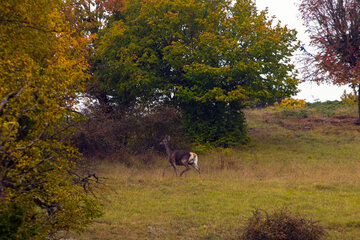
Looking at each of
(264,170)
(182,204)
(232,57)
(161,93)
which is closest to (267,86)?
(232,57)

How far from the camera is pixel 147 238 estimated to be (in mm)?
10453

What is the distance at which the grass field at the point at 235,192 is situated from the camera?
11.4m

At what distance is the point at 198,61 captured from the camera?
29.4 metres

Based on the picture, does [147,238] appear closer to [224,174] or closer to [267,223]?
[267,223]

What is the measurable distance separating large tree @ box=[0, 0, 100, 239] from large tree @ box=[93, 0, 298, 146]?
1766cm

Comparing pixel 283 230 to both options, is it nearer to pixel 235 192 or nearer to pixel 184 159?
pixel 235 192

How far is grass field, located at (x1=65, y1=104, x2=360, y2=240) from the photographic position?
11.4 metres

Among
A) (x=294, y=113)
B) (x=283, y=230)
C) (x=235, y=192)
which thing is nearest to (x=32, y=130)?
(x=283, y=230)

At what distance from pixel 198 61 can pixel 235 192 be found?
15.3 meters

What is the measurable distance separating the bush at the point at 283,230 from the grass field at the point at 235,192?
27.9 inches

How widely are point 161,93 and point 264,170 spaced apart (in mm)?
11571

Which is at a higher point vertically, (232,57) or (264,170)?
(232,57)

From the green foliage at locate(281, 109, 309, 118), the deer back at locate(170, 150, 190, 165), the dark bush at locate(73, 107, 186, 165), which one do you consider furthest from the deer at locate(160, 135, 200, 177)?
the green foliage at locate(281, 109, 309, 118)

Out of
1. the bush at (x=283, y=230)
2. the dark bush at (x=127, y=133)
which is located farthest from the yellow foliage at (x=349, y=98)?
the bush at (x=283, y=230)
